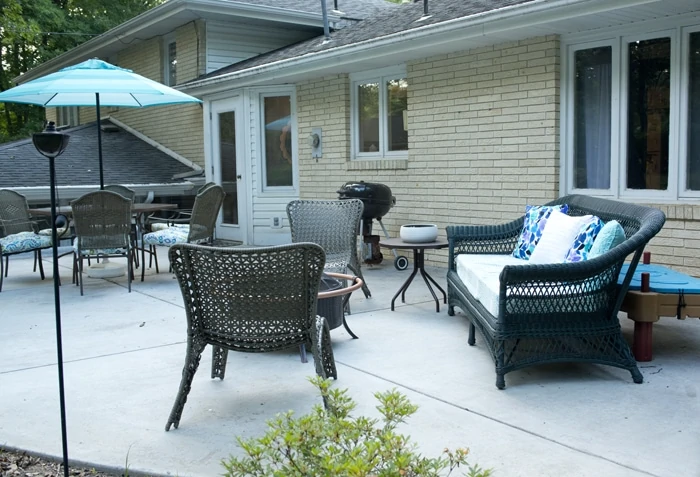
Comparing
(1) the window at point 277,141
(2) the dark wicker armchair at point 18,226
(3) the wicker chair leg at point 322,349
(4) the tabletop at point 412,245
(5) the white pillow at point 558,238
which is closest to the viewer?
(3) the wicker chair leg at point 322,349

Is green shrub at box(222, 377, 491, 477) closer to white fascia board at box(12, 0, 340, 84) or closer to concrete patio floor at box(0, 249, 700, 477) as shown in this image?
concrete patio floor at box(0, 249, 700, 477)

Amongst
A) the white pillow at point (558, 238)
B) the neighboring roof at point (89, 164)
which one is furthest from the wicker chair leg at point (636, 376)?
the neighboring roof at point (89, 164)

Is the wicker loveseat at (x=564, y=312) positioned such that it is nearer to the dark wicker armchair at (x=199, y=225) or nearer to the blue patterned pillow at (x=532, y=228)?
the blue patterned pillow at (x=532, y=228)

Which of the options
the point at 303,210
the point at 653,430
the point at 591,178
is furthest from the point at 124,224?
the point at 653,430

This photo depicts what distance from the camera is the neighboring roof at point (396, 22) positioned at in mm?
7875

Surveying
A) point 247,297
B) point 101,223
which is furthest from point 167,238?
point 247,297

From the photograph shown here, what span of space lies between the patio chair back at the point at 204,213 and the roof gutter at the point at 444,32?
2306 millimetres

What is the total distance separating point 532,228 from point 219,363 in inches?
104

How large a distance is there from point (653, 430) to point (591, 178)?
13.8 ft

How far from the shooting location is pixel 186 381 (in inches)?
140

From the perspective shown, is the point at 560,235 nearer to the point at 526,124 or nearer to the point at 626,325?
the point at 626,325

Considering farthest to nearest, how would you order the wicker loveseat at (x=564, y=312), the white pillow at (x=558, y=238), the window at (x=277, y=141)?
the window at (x=277, y=141) < the white pillow at (x=558, y=238) < the wicker loveseat at (x=564, y=312)

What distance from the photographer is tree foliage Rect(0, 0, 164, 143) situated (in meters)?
20.8

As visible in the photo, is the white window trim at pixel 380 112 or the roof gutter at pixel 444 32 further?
the white window trim at pixel 380 112
